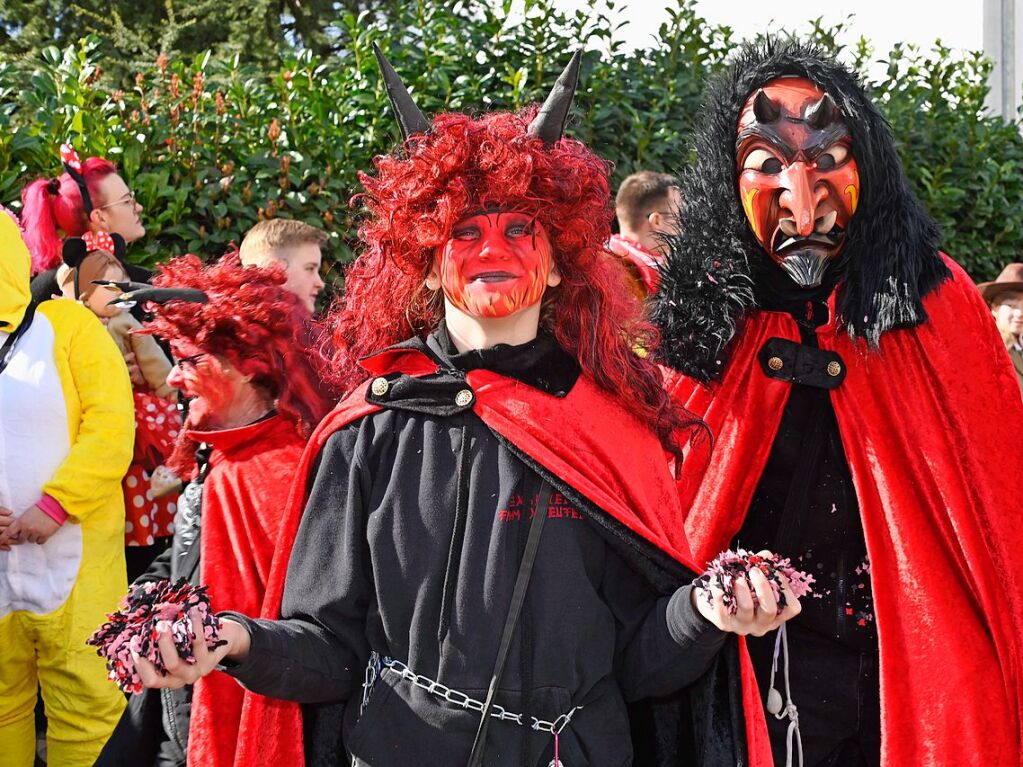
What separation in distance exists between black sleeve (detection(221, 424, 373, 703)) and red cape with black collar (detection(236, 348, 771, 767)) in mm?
73

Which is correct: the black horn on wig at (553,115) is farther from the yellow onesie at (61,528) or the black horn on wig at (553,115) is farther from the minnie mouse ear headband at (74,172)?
the minnie mouse ear headband at (74,172)

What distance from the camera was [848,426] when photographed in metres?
3.12

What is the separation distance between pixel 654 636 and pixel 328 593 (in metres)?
0.62

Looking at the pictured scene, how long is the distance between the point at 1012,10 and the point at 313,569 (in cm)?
1167

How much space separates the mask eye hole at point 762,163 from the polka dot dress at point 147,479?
9.02ft

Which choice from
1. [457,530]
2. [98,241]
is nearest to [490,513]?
[457,530]

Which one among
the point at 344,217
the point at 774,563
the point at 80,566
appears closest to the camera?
the point at 774,563

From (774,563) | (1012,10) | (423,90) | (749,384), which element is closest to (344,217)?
(423,90)

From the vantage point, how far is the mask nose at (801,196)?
3.12m

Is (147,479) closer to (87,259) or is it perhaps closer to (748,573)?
(87,259)

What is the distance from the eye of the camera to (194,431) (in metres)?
3.42

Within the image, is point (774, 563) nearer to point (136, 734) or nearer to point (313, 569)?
point (313, 569)

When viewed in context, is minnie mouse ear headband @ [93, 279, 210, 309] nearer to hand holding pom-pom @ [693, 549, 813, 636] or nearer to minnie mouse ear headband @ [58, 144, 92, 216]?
minnie mouse ear headband @ [58, 144, 92, 216]

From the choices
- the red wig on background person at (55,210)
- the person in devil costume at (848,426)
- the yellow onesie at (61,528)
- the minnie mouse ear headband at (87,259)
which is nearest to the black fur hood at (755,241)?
the person in devil costume at (848,426)
